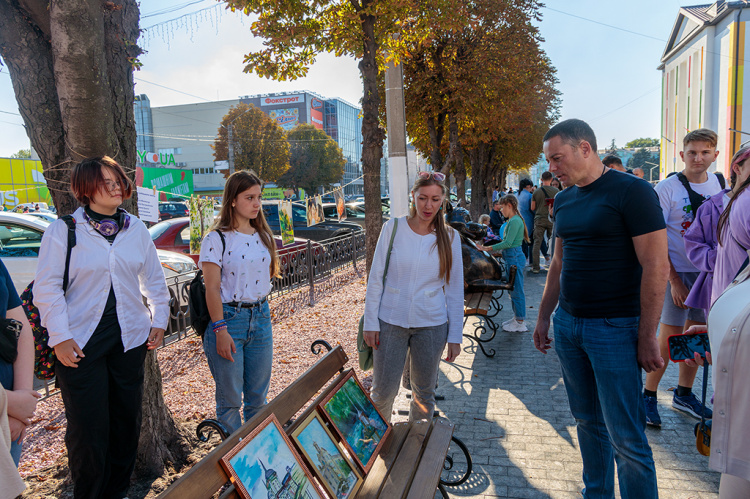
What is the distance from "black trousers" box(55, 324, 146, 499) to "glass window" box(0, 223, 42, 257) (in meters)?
6.57

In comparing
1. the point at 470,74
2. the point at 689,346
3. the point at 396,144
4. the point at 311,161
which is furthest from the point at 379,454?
the point at 311,161

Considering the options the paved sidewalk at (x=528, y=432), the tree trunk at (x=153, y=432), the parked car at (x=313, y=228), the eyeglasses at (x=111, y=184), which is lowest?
the paved sidewalk at (x=528, y=432)

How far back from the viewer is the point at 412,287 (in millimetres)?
3129

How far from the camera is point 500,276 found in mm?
6711

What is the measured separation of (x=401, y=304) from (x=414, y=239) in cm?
43

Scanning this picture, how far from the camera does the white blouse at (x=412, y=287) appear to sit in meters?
3.12

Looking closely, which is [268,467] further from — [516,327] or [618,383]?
[516,327]

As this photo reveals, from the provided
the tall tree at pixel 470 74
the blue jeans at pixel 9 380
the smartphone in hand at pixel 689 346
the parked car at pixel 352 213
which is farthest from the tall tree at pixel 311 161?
the smartphone in hand at pixel 689 346

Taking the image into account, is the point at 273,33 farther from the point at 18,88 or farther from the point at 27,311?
the point at 27,311

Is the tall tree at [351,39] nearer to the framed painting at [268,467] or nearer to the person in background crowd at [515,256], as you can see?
the person in background crowd at [515,256]

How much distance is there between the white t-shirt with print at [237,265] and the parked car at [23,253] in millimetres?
4929

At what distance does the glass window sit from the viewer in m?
7.86

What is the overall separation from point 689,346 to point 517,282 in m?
4.18

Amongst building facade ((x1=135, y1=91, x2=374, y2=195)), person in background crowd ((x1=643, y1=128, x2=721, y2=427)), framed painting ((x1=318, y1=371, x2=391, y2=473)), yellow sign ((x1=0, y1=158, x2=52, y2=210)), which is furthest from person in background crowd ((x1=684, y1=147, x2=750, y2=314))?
building facade ((x1=135, y1=91, x2=374, y2=195))
